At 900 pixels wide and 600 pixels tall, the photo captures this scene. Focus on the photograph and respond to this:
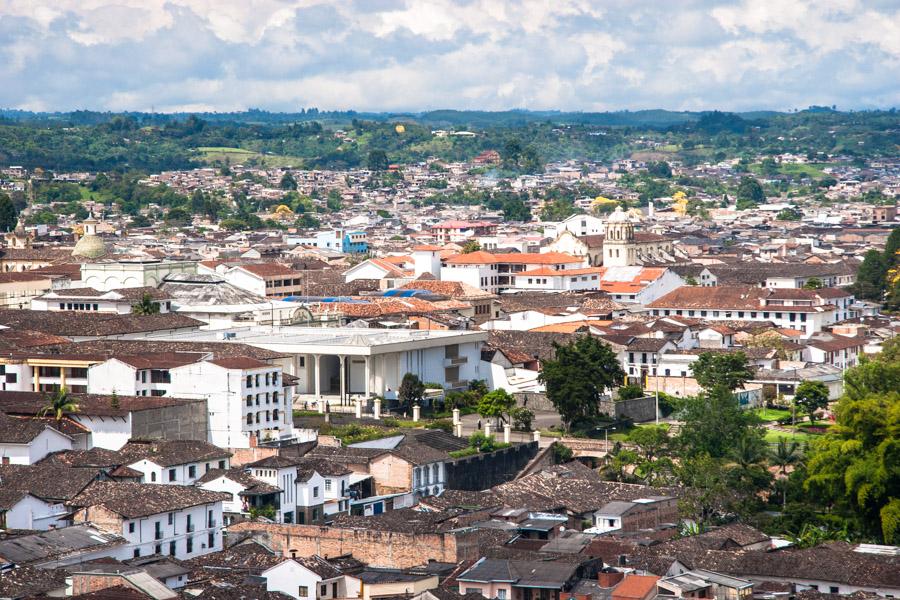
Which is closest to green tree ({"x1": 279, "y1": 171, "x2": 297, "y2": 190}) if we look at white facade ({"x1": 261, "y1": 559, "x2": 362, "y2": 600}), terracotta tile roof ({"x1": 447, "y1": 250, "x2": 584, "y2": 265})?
terracotta tile roof ({"x1": 447, "y1": 250, "x2": 584, "y2": 265})

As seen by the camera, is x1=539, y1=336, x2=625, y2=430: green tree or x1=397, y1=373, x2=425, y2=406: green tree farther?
x1=397, y1=373, x2=425, y2=406: green tree

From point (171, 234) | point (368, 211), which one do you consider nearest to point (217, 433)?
point (171, 234)

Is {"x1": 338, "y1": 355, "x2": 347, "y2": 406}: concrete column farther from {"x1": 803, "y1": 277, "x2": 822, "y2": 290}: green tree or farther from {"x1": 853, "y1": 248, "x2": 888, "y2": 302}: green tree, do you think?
{"x1": 853, "y1": 248, "x2": 888, "y2": 302}: green tree

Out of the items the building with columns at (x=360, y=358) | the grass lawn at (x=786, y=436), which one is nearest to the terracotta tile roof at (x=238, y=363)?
the building with columns at (x=360, y=358)

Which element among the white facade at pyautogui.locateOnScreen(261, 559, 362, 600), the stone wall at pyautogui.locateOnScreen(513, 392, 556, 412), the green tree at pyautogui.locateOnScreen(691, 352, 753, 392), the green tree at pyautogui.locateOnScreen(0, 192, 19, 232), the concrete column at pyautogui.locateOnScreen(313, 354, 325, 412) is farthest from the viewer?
the green tree at pyautogui.locateOnScreen(0, 192, 19, 232)

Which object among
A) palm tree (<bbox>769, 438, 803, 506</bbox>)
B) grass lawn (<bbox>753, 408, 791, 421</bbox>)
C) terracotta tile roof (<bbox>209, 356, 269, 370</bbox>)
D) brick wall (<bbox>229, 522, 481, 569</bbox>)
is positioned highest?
terracotta tile roof (<bbox>209, 356, 269, 370</bbox>)

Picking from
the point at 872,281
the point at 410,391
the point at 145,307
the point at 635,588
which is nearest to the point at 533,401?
the point at 410,391
